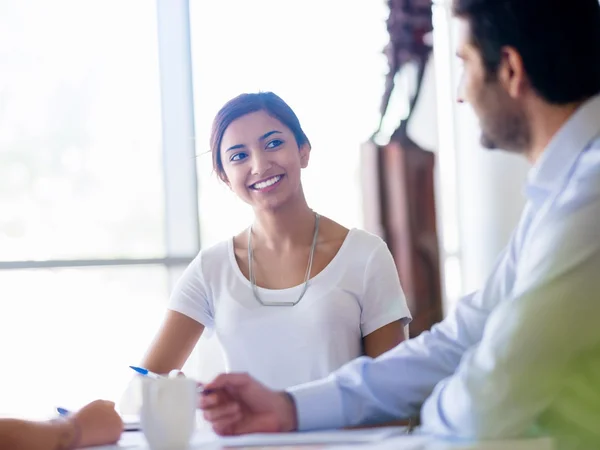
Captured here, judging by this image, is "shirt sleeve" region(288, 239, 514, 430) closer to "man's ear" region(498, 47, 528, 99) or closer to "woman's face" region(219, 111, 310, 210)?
"man's ear" region(498, 47, 528, 99)

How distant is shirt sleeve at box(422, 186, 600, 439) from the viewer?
843 mm

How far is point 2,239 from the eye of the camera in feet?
7.06

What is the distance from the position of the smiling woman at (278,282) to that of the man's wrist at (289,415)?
0.53m

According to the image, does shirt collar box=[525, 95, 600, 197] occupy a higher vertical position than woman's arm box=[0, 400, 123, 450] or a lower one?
higher

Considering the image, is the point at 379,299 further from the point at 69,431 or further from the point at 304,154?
the point at 69,431

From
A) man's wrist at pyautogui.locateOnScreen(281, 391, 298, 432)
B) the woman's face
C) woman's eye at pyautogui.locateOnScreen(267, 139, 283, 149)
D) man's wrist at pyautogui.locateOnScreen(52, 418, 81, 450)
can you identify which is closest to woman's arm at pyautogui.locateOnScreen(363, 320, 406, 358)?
the woman's face

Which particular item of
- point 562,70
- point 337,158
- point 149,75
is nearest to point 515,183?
point 337,158

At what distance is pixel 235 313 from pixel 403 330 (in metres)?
0.36

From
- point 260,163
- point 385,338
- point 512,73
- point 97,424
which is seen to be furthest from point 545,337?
point 260,163

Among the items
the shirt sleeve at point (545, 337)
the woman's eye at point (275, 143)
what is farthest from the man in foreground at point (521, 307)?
the woman's eye at point (275, 143)

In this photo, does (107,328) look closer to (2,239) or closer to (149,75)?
(2,239)

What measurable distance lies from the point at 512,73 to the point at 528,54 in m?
0.03

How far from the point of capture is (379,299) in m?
1.69

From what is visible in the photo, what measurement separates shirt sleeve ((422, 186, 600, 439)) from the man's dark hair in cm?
24
